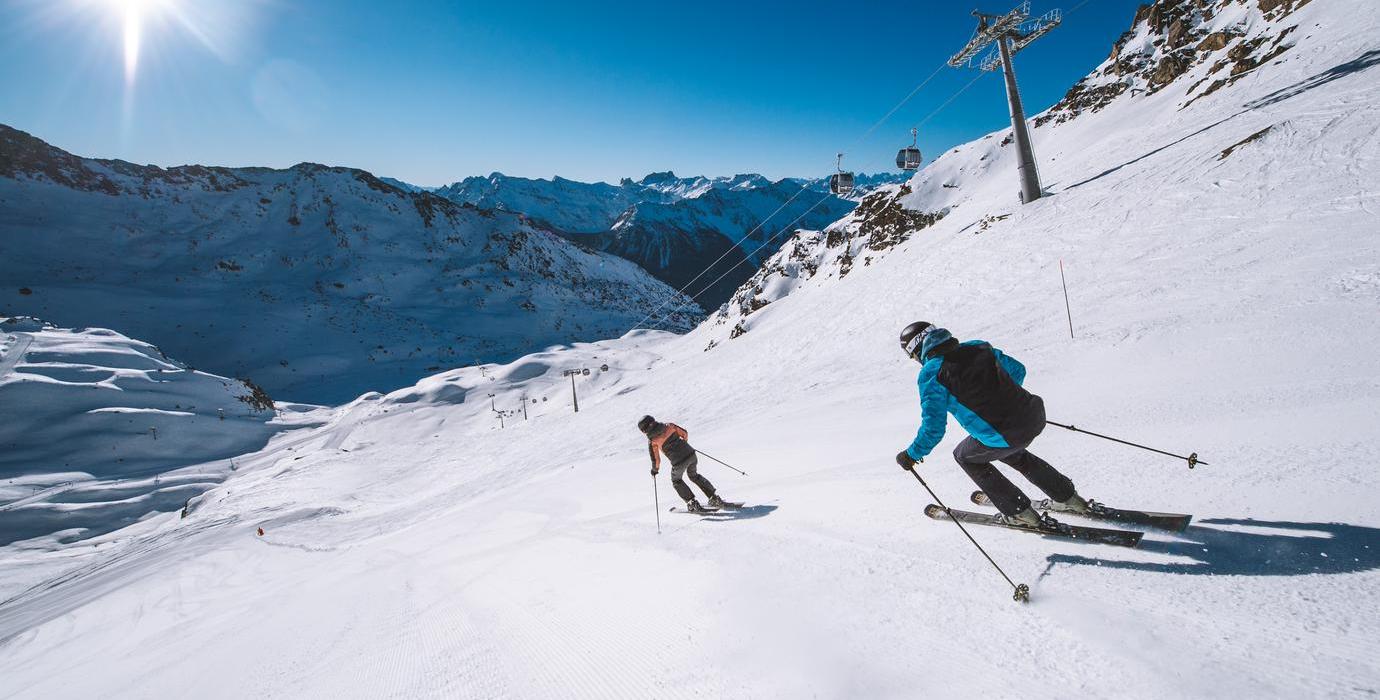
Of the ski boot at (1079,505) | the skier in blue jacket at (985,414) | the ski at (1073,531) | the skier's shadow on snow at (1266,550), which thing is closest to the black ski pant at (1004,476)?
the skier in blue jacket at (985,414)

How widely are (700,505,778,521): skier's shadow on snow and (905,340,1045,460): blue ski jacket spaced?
10.2 ft

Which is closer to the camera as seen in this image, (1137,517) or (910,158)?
(1137,517)

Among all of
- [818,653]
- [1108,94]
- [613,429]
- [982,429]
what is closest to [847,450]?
[982,429]

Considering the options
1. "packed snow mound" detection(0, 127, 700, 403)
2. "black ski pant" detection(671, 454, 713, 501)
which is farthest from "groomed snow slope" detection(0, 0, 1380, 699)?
"packed snow mound" detection(0, 127, 700, 403)

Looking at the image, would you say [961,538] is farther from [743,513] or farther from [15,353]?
[15,353]

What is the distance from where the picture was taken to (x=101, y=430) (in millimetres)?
36844

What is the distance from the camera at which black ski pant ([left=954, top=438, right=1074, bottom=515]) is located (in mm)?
3998

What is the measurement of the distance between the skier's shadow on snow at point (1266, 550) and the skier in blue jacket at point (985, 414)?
542 mm

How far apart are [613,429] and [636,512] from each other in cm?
1290

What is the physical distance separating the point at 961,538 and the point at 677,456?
4.02 metres

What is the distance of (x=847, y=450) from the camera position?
8188 mm

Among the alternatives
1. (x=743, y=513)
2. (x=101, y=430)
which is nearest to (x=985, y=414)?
(x=743, y=513)

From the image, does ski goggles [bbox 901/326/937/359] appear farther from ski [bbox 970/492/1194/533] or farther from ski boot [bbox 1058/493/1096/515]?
ski [bbox 970/492/1194/533]

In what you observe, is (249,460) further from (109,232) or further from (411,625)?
(109,232)
